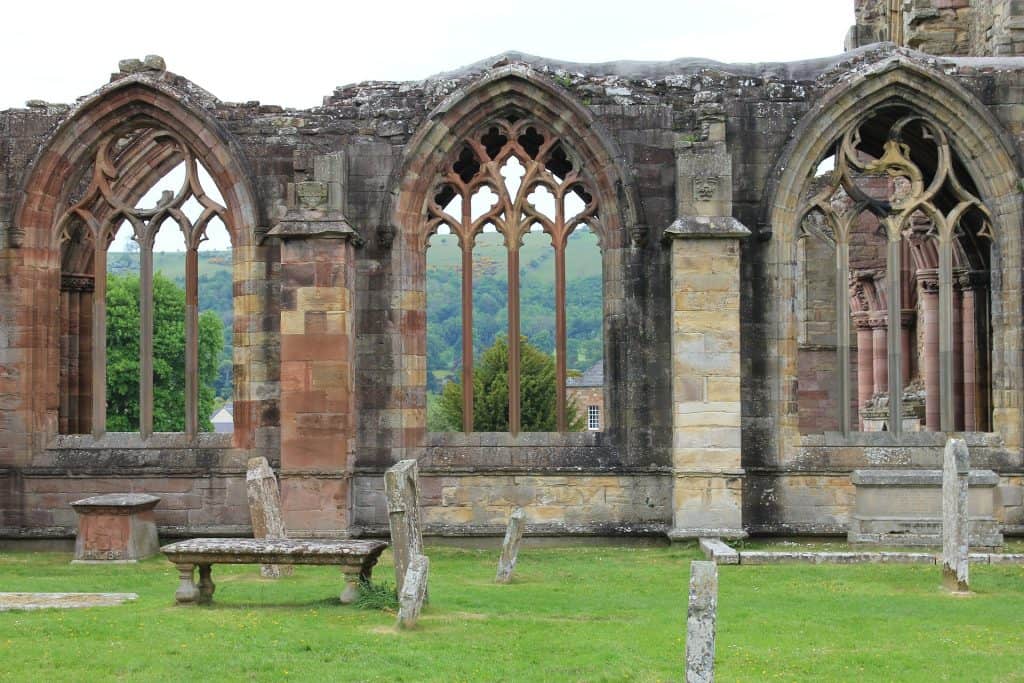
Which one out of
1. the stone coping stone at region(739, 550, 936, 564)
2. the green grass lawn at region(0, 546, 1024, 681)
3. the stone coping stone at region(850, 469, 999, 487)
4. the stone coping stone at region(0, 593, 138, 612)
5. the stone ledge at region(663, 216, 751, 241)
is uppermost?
the stone ledge at region(663, 216, 751, 241)

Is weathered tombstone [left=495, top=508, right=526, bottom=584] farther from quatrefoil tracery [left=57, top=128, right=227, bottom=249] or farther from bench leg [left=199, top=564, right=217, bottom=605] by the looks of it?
quatrefoil tracery [left=57, top=128, right=227, bottom=249]

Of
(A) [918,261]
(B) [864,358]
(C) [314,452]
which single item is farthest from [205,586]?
(B) [864,358]

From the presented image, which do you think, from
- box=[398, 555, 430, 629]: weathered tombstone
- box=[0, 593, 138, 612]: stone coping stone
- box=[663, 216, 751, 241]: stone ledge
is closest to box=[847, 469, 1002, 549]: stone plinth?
box=[663, 216, 751, 241]: stone ledge

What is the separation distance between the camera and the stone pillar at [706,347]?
15484mm

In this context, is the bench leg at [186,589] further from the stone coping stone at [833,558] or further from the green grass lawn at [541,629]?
the stone coping stone at [833,558]

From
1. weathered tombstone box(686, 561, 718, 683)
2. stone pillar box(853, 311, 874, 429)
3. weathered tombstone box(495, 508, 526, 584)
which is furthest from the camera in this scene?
stone pillar box(853, 311, 874, 429)

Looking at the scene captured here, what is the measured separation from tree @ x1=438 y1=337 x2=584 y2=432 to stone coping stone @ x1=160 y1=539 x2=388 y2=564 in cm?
2852

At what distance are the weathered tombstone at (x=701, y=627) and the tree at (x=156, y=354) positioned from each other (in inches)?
1350

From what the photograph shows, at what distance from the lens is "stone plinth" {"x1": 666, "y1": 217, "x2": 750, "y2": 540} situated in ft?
50.8

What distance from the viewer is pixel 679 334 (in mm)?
15531

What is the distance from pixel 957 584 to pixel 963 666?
3.21 m

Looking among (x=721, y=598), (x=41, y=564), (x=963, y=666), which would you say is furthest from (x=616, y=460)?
(x=963, y=666)

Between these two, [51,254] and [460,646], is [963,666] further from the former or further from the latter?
[51,254]

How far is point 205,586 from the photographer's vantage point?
11664 millimetres
